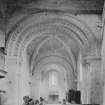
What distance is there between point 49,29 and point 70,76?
936 cm

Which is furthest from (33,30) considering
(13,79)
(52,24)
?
(13,79)

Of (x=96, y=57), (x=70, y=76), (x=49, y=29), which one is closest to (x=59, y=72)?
(x=70, y=76)

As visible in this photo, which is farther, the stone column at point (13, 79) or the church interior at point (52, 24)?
the stone column at point (13, 79)

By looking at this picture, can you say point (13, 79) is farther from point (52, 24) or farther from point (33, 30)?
point (52, 24)

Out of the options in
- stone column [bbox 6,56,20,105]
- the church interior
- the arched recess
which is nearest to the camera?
the church interior

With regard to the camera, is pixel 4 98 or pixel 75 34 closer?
pixel 4 98

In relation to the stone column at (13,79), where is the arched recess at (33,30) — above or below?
above

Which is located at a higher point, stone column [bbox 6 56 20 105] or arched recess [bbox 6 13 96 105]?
arched recess [bbox 6 13 96 105]

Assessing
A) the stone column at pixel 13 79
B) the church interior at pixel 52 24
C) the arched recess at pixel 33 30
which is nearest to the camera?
the church interior at pixel 52 24

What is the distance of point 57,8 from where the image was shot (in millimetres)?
15023

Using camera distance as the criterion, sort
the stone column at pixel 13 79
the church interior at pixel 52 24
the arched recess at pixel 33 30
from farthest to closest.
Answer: the arched recess at pixel 33 30, the stone column at pixel 13 79, the church interior at pixel 52 24

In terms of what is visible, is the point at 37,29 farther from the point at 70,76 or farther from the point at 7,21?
the point at 70,76

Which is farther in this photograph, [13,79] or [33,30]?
[33,30]

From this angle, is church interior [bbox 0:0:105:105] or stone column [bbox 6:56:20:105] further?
stone column [bbox 6:56:20:105]
